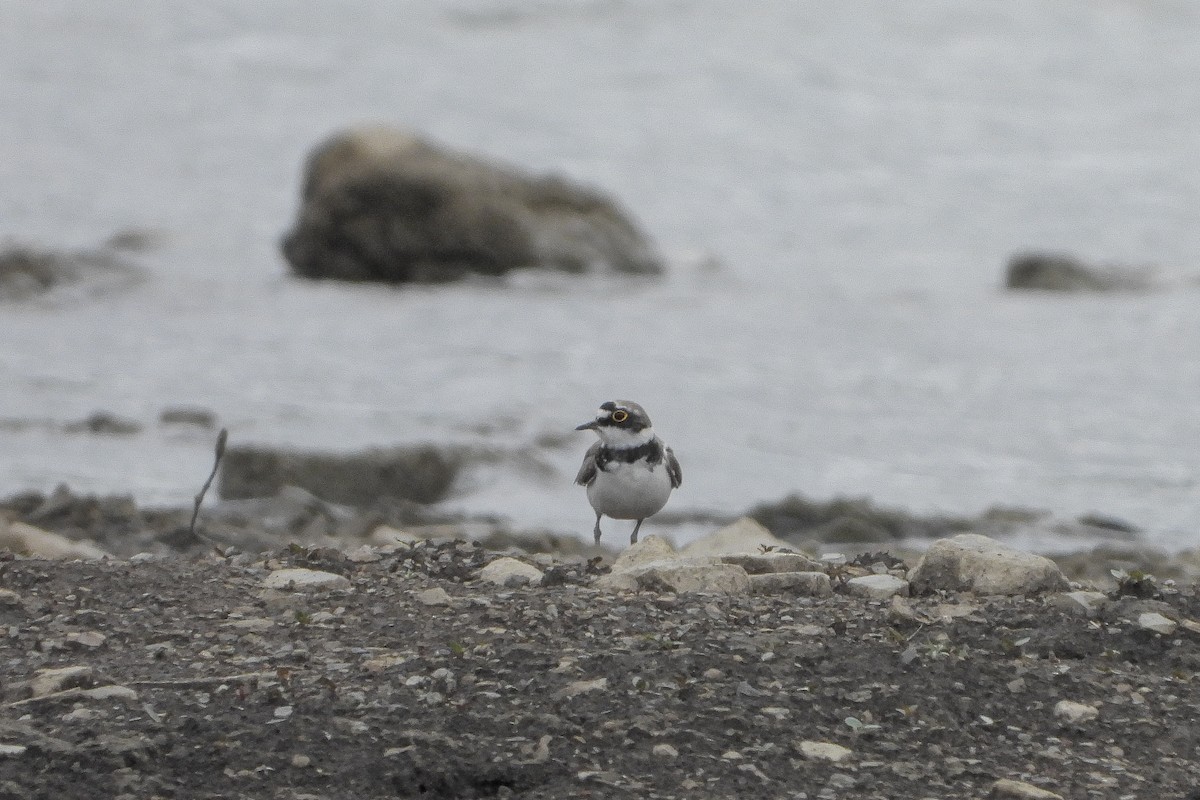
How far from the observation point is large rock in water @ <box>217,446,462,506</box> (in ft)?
34.9

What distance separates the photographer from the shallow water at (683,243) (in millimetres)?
12758

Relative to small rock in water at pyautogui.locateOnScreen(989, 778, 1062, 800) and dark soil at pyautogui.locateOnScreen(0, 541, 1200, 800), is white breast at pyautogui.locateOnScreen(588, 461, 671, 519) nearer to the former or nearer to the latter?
dark soil at pyautogui.locateOnScreen(0, 541, 1200, 800)

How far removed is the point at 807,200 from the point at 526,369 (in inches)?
451

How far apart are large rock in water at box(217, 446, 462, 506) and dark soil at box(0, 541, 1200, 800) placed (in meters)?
5.02

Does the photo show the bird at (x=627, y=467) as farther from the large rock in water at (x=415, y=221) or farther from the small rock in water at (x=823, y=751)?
the large rock in water at (x=415, y=221)

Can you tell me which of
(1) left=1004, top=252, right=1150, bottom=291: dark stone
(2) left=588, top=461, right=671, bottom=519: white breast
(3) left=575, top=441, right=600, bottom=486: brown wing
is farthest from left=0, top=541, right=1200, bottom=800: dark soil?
(1) left=1004, top=252, right=1150, bottom=291: dark stone

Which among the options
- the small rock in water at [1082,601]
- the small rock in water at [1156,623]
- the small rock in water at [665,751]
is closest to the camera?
the small rock in water at [665,751]

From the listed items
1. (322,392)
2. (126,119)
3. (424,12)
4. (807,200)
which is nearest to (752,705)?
(322,392)

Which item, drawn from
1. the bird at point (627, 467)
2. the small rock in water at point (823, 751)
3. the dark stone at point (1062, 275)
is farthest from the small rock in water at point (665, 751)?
the dark stone at point (1062, 275)

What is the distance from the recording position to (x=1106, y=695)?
15.5 feet

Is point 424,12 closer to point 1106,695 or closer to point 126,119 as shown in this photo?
point 126,119

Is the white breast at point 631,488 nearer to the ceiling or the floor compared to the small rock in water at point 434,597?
nearer to the ceiling

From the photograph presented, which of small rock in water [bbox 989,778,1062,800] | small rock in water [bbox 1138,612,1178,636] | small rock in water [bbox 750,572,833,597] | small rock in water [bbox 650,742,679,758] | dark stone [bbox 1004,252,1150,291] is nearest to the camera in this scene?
small rock in water [bbox 989,778,1062,800]

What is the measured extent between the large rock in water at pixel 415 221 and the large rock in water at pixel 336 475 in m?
9.31
